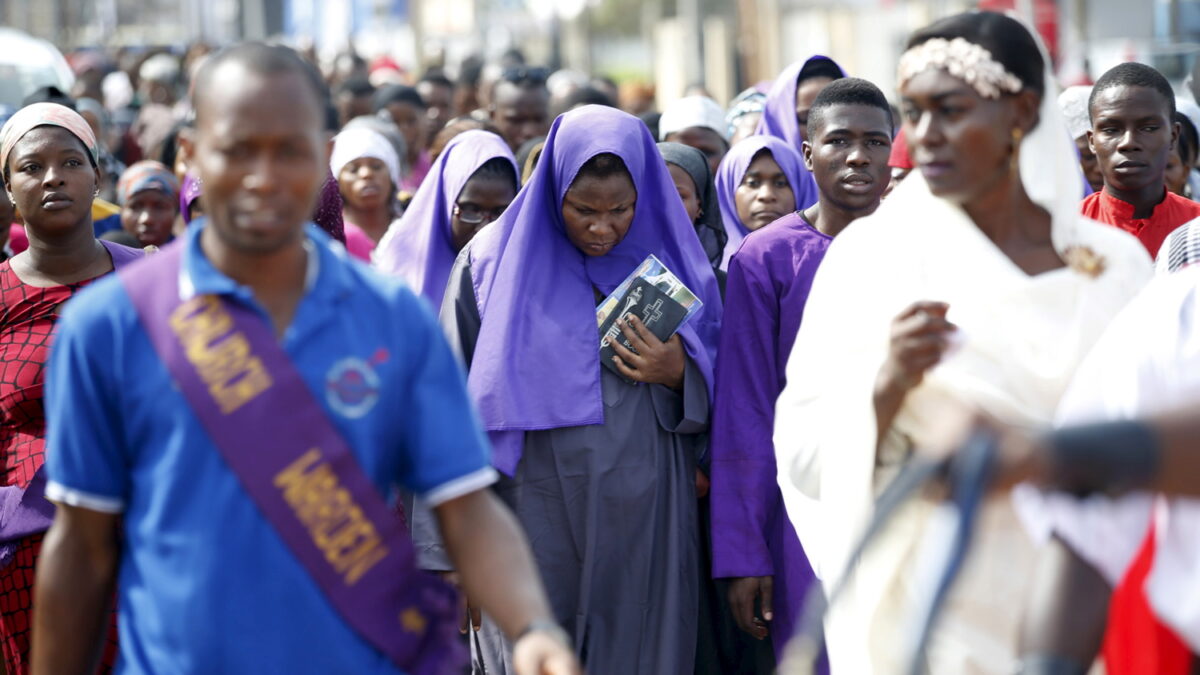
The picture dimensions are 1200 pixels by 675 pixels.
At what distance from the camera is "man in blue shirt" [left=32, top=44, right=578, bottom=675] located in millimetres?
2771

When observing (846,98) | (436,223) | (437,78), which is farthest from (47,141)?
(437,78)

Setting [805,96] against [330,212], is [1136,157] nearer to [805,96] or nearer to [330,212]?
[805,96]

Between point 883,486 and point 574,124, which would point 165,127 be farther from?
point 883,486

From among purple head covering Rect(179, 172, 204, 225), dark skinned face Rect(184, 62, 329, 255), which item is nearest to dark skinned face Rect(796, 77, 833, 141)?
purple head covering Rect(179, 172, 204, 225)

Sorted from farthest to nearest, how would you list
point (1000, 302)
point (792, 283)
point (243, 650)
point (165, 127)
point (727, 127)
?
point (165, 127) → point (727, 127) → point (792, 283) → point (1000, 302) → point (243, 650)

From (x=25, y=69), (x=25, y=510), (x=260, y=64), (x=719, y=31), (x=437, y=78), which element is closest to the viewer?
(x=260, y=64)

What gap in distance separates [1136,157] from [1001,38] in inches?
117

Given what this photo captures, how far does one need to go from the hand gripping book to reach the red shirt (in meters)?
1.85

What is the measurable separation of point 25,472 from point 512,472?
139cm

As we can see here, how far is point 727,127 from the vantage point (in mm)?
9102

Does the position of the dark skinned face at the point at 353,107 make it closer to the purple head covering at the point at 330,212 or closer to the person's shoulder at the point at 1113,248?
the purple head covering at the point at 330,212

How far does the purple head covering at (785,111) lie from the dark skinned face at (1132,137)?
144 centimetres

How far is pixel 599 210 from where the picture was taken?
17.3ft

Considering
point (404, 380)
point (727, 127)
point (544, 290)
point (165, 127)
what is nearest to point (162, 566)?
point (404, 380)
